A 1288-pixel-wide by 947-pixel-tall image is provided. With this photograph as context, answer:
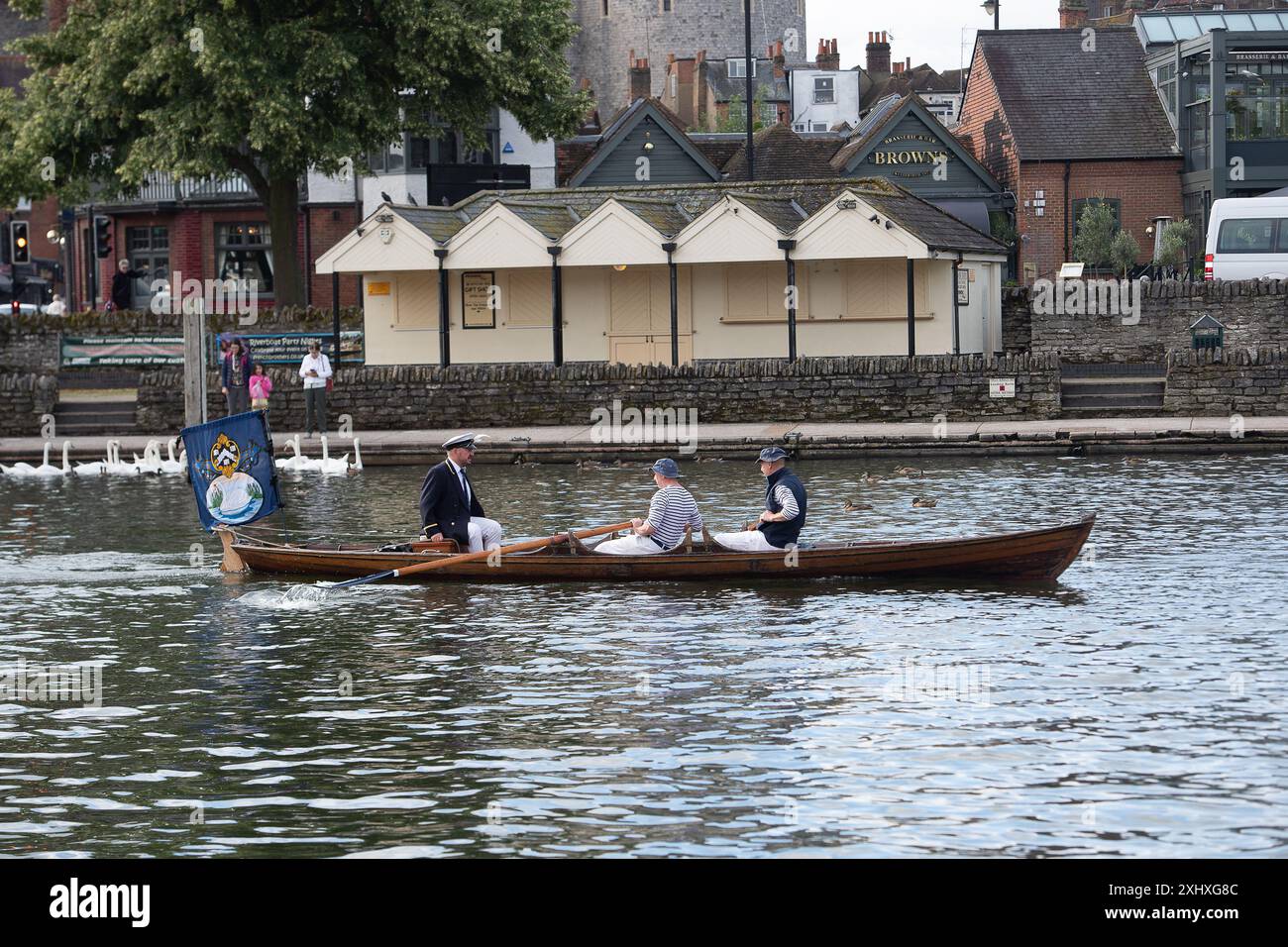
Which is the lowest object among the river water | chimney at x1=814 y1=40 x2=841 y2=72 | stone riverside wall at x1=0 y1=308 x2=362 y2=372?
the river water

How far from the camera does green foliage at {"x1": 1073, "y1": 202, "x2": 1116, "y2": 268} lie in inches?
2164

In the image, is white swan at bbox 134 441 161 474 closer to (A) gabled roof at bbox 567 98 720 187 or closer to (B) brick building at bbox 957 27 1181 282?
(A) gabled roof at bbox 567 98 720 187

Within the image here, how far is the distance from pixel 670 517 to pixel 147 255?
46727 millimetres

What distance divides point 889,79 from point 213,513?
80.1m

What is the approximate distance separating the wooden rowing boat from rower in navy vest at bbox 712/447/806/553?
10.0 inches

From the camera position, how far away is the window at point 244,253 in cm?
6172

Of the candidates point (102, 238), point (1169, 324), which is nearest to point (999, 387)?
point (1169, 324)

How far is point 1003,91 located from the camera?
→ 5972cm

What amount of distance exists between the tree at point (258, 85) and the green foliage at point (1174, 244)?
18.2 metres

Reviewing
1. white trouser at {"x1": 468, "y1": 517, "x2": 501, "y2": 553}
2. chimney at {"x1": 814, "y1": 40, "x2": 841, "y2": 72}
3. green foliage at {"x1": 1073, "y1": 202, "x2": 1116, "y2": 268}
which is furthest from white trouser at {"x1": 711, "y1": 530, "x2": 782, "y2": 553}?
chimney at {"x1": 814, "y1": 40, "x2": 841, "y2": 72}

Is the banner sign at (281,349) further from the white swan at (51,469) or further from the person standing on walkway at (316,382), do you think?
the white swan at (51,469)

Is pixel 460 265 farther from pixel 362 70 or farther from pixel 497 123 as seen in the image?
pixel 497 123

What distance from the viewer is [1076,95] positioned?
59625mm
